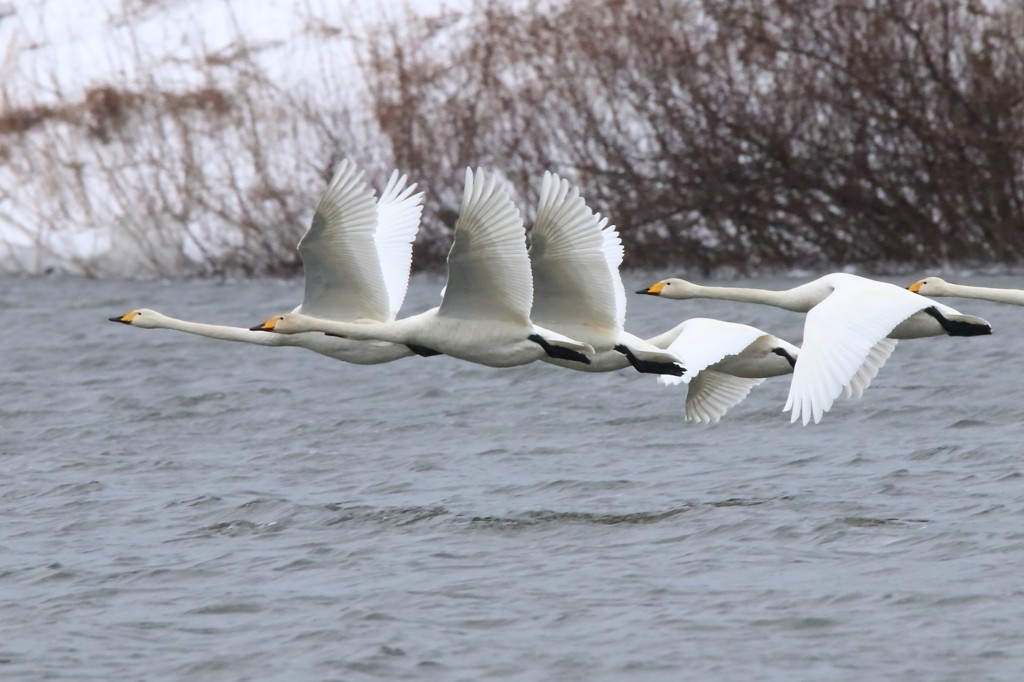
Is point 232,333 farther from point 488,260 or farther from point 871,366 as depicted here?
point 871,366

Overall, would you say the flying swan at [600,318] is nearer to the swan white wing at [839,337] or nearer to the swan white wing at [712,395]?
the swan white wing at [712,395]

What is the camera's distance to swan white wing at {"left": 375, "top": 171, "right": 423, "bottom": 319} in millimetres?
13430

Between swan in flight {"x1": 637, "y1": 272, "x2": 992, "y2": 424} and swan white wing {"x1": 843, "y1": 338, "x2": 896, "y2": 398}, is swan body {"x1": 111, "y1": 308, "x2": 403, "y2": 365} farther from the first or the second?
swan white wing {"x1": 843, "y1": 338, "x2": 896, "y2": 398}

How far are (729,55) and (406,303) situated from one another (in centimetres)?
589

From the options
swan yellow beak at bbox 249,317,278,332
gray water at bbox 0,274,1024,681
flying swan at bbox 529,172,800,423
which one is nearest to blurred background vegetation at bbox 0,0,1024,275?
gray water at bbox 0,274,1024,681

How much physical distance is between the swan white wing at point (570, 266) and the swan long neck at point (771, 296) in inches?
42.1

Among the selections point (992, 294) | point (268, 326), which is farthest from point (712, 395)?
point (268, 326)

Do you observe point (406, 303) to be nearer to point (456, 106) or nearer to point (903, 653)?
point (456, 106)

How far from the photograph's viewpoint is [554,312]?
1220cm

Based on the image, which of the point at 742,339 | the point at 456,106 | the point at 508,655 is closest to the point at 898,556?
the point at 742,339

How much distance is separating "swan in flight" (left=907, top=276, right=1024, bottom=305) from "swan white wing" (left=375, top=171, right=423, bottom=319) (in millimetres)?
3512

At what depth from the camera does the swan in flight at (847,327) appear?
408 inches

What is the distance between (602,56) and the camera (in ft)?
91.4

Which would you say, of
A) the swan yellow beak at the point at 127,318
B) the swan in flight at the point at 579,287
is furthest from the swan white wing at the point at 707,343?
the swan yellow beak at the point at 127,318
